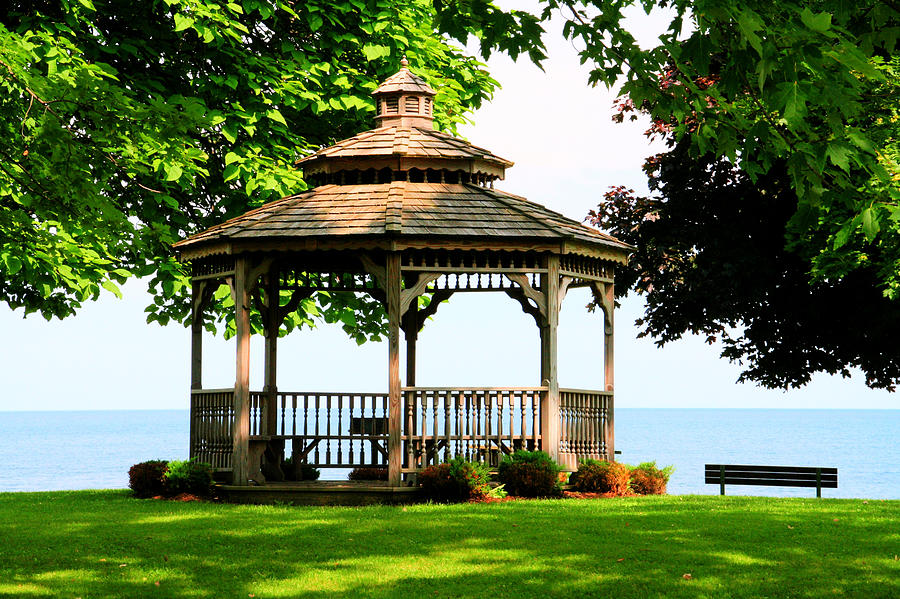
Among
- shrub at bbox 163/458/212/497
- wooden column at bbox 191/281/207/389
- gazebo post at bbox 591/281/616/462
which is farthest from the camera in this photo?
wooden column at bbox 191/281/207/389

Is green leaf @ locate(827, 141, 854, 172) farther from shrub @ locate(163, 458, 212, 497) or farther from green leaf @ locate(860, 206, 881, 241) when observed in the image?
shrub @ locate(163, 458, 212, 497)

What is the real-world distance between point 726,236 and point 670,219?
4.95 feet

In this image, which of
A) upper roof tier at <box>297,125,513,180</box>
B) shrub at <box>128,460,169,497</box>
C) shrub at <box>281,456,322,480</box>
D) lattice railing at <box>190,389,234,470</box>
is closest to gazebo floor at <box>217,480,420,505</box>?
lattice railing at <box>190,389,234,470</box>

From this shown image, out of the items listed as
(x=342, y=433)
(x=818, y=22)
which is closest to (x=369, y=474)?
(x=342, y=433)

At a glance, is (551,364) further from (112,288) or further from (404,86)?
(112,288)

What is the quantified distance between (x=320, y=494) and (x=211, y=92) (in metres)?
8.61

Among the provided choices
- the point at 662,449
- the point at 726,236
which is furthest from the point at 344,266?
the point at 662,449

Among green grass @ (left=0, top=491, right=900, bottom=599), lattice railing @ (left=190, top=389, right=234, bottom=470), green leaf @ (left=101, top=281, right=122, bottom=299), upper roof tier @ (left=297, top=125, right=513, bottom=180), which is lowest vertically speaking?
green grass @ (left=0, top=491, right=900, bottom=599)

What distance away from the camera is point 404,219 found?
56.5ft

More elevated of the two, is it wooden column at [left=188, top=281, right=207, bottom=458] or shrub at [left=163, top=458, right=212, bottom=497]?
wooden column at [left=188, top=281, right=207, bottom=458]

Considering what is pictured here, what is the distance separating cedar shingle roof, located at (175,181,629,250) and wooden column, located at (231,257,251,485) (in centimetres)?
73

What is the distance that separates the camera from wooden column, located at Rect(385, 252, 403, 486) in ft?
56.2

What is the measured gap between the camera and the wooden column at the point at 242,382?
57.8 ft

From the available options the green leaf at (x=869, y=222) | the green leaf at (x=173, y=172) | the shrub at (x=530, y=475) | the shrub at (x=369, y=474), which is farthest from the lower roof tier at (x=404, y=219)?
the green leaf at (x=869, y=222)
